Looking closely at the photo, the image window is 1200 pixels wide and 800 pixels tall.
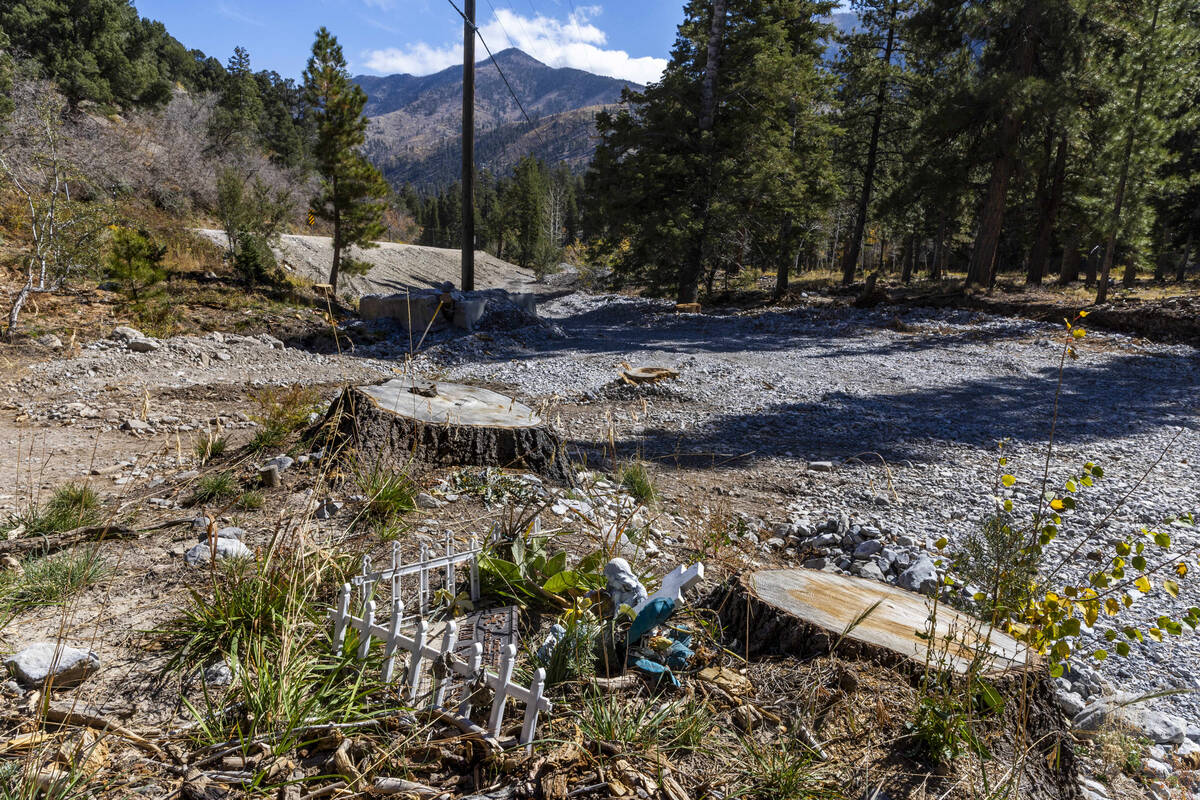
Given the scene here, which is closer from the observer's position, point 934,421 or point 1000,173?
point 934,421

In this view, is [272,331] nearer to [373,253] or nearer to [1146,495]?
[1146,495]

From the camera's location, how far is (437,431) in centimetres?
431

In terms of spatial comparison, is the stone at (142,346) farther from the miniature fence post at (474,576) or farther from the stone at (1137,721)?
the stone at (1137,721)

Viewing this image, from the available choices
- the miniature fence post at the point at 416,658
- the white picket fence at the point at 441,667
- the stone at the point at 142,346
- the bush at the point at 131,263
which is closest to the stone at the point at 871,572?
the white picket fence at the point at 441,667

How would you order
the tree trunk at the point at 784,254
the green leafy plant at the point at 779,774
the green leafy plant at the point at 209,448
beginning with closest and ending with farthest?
the green leafy plant at the point at 779,774
the green leafy plant at the point at 209,448
the tree trunk at the point at 784,254

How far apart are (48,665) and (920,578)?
13.7 ft

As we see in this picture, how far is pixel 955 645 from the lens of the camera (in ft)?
7.41

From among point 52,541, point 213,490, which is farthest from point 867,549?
point 52,541

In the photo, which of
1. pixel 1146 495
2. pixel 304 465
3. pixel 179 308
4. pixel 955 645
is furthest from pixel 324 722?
pixel 179 308

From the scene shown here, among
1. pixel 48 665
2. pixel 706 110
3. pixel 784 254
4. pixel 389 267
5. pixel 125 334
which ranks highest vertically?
pixel 706 110

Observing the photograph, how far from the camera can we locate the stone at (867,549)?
4.24 meters

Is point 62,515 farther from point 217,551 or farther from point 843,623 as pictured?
point 843,623

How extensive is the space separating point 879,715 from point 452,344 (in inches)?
437

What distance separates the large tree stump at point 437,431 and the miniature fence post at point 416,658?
211cm
